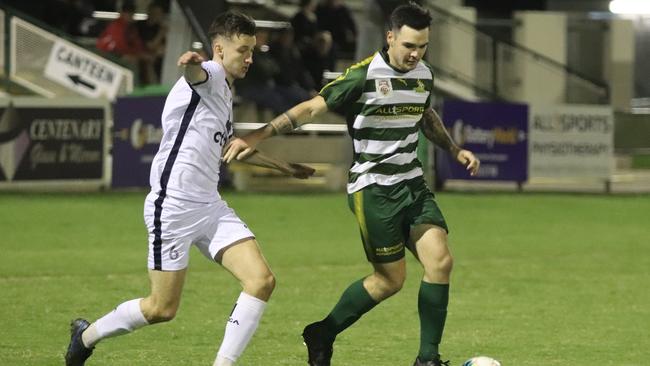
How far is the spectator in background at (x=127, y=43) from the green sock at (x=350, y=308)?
15.2 metres

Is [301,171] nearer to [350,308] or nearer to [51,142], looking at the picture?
[350,308]

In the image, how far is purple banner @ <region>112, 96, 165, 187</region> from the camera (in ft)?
67.5

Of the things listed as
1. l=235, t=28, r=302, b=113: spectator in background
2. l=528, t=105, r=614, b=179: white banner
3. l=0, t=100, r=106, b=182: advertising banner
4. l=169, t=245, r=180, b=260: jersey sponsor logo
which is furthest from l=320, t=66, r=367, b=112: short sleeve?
l=528, t=105, r=614, b=179: white banner

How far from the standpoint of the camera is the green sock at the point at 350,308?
332 inches

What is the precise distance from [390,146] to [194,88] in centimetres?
133

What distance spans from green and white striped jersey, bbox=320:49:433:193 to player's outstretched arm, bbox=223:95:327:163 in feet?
0.44

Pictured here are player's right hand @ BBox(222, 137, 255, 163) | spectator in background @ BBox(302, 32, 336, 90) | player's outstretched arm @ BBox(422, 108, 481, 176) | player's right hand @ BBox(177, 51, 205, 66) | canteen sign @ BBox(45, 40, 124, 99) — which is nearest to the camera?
player's right hand @ BBox(177, 51, 205, 66)

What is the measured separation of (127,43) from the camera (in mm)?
23625

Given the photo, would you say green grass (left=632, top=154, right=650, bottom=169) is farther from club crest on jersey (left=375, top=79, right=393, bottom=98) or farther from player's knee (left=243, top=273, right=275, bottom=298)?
player's knee (left=243, top=273, right=275, bottom=298)

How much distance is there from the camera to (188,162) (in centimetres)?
762

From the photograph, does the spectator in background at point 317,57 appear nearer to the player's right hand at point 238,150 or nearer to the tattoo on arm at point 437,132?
the tattoo on arm at point 437,132

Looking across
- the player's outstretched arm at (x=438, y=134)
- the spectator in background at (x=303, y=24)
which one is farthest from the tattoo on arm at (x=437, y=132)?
the spectator in background at (x=303, y=24)

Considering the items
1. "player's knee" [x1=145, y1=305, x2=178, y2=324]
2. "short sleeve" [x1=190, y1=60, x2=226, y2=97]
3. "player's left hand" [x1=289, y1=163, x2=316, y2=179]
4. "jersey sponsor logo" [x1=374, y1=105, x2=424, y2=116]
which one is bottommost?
"player's knee" [x1=145, y1=305, x2=178, y2=324]

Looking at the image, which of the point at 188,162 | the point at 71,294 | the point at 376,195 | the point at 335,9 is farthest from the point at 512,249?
the point at 335,9
